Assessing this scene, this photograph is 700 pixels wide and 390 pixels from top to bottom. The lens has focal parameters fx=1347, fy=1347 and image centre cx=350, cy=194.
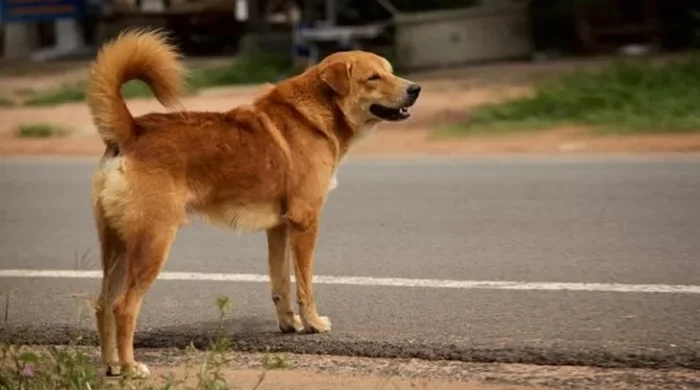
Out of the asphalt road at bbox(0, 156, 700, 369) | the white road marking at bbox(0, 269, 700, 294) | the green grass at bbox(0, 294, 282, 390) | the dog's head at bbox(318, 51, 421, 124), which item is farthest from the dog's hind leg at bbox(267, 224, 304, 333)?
the white road marking at bbox(0, 269, 700, 294)

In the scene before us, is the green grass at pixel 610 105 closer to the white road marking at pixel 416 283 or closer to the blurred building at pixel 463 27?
the blurred building at pixel 463 27

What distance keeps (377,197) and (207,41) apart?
1946 cm

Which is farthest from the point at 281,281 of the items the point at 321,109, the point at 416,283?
the point at 416,283

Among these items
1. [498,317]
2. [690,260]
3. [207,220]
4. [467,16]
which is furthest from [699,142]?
[467,16]

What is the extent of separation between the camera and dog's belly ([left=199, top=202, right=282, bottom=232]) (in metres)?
5.61

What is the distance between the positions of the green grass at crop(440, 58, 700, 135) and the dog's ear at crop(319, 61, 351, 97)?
8.06 metres

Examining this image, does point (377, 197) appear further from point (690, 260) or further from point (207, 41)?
point (207, 41)

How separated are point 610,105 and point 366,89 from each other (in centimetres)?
932

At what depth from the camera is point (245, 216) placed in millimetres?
5668

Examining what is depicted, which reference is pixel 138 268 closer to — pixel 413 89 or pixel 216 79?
pixel 413 89

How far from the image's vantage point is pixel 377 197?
10.2m

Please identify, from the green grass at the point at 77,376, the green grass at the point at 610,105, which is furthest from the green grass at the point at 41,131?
the green grass at the point at 77,376

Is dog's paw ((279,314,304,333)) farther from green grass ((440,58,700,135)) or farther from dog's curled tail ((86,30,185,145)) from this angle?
green grass ((440,58,700,135))

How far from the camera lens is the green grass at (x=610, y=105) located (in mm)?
13898
